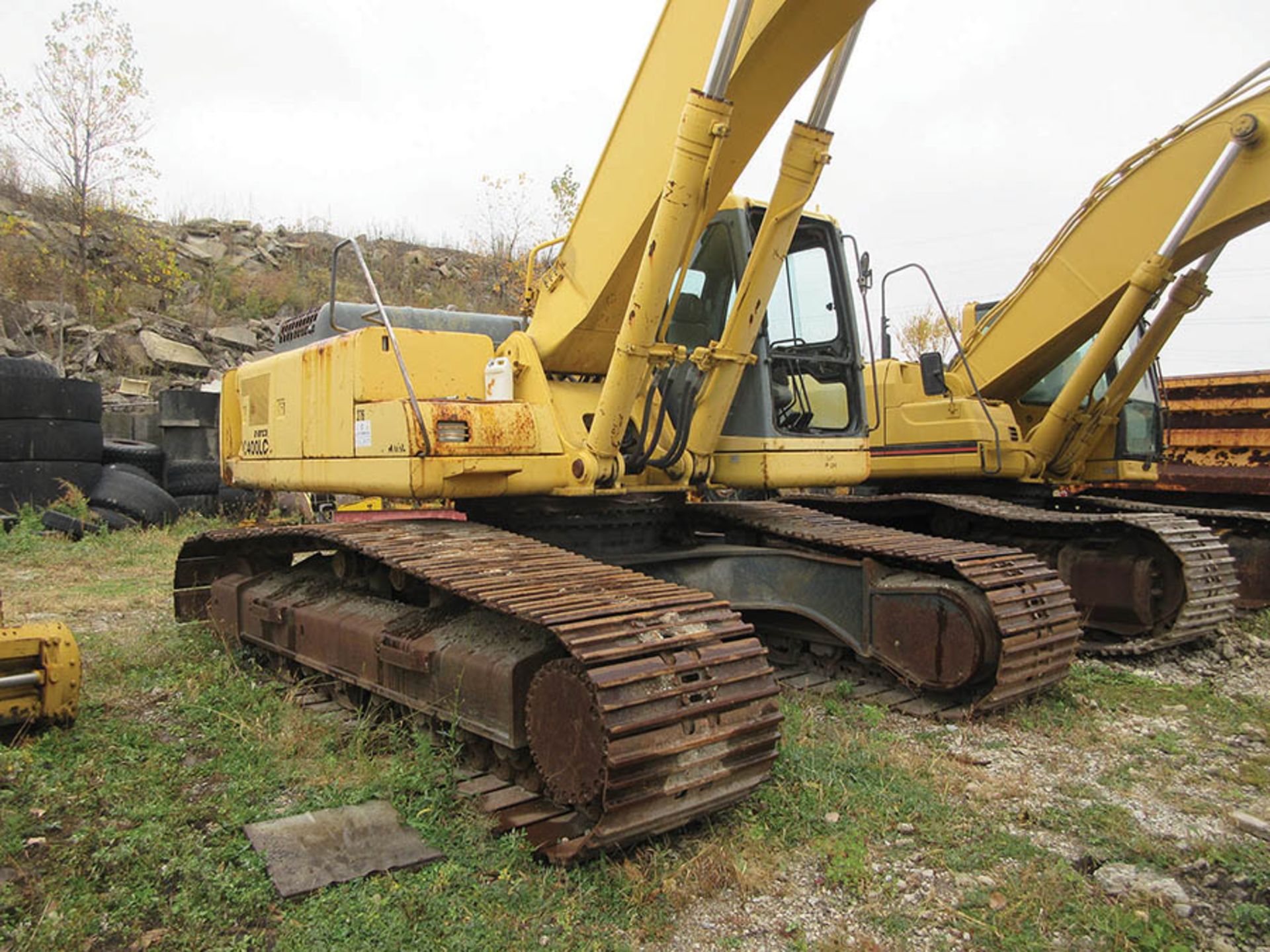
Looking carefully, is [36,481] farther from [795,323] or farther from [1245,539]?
[1245,539]

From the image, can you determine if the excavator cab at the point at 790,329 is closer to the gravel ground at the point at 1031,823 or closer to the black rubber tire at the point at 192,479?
the gravel ground at the point at 1031,823

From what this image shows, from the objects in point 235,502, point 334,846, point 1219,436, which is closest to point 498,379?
point 334,846

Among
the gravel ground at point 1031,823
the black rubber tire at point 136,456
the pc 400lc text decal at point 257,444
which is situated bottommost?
the gravel ground at point 1031,823

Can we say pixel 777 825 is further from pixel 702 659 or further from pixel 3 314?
pixel 3 314

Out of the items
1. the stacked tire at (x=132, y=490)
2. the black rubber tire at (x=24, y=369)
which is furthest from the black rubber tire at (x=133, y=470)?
the black rubber tire at (x=24, y=369)

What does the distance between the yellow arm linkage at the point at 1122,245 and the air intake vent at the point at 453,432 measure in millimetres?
4825

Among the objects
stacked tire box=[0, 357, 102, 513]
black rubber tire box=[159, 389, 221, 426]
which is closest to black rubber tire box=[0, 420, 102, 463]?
stacked tire box=[0, 357, 102, 513]

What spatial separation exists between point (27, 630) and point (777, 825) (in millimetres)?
3161

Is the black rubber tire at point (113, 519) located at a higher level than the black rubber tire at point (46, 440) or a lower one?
lower

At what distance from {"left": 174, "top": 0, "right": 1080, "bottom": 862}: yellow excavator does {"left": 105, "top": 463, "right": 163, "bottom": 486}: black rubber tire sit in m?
6.17

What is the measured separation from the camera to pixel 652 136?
431cm

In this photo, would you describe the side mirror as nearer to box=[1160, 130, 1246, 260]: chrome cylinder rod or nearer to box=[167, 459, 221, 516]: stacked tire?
box=[1160, 130, 1246, 260]: chrome cylinder rod

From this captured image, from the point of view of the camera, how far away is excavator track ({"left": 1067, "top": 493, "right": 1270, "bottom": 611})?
24.5 ft

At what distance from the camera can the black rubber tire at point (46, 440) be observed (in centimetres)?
1062
